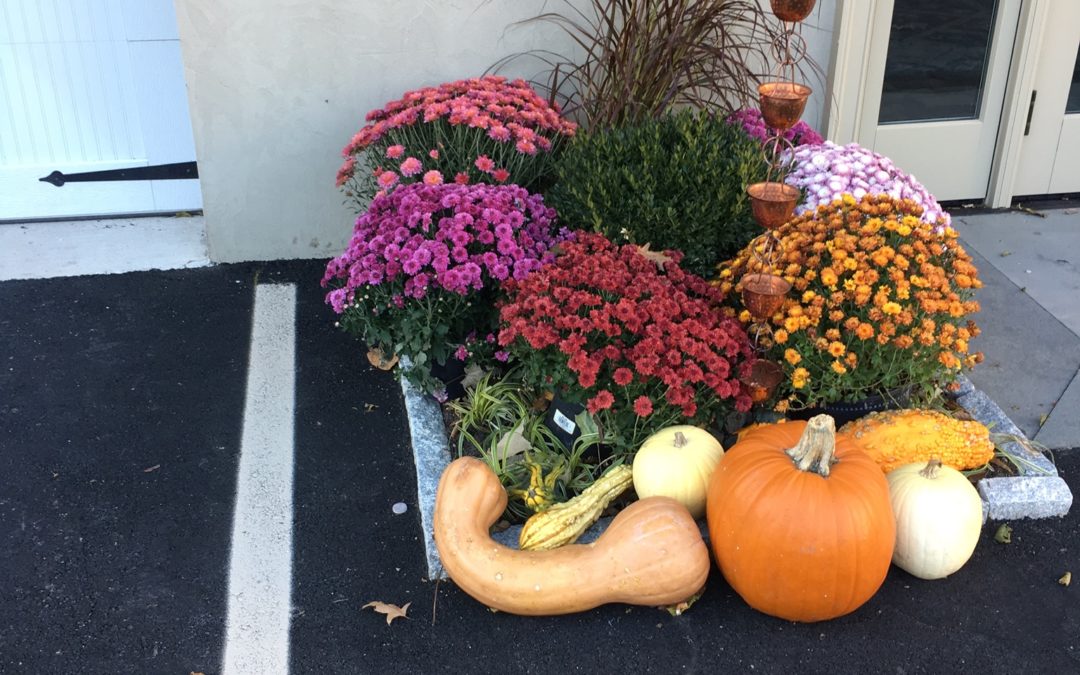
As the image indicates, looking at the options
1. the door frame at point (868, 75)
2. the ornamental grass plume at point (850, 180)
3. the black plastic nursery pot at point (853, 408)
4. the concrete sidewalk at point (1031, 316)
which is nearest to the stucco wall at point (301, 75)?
the door frame at point (868, 75)

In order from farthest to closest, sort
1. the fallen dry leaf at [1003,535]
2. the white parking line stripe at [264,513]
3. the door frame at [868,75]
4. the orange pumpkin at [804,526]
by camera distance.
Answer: the door frame at [868,75] → the fallen dry leaf at [1003,535] → the white parking line stripe at [264,513] → the orange pumpkin at [804,526]

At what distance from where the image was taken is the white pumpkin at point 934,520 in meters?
2.60

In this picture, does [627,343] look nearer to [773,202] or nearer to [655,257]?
[655,257]

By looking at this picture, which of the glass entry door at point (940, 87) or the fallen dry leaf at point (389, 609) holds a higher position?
the glass entry door at point (940, 87)

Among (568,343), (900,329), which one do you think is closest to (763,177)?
(900,329)

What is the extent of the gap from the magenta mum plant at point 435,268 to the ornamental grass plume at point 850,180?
3.11ft

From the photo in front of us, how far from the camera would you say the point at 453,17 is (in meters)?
4.27

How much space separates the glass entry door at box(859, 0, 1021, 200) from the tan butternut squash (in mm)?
3084

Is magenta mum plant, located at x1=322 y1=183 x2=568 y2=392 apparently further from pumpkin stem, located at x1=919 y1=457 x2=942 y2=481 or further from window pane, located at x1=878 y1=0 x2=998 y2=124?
window pane, located at x1=878 y1=0 x2=998 y2=124

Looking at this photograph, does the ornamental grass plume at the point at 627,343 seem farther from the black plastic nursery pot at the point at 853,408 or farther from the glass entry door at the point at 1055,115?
the glass entry door at the point at 1055,115

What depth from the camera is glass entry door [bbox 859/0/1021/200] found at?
4.69m

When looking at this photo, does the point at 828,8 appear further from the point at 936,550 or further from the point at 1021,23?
the point at 936,550

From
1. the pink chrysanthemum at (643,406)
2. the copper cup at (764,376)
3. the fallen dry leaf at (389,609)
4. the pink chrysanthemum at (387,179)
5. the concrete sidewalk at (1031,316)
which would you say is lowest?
the fallen dry leaf at (389,609)

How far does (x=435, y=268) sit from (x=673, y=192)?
2.82 feet
